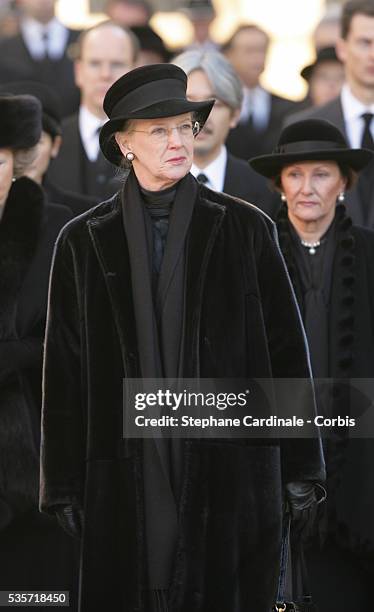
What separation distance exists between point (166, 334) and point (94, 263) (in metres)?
0.34

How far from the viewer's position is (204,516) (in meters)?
5.23

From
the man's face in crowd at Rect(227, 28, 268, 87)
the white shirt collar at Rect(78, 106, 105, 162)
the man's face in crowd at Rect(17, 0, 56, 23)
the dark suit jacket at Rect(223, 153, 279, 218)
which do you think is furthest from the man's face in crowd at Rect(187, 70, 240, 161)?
the man's face in crowd at Rect(17, 0, 56, 23)

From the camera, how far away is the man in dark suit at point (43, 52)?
33.6 ft

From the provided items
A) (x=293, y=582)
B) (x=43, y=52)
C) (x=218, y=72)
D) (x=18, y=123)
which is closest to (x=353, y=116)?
(x=218, y=72)

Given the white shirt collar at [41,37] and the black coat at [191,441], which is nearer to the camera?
the black coat at [191,441]

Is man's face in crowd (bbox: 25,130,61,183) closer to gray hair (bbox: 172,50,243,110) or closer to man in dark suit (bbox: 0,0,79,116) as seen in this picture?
gray hair (bbox: 172,50,243,110)

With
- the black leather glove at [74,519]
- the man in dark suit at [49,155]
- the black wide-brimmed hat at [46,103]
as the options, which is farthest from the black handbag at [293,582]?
the black wide-brimmed hat at [46,103]

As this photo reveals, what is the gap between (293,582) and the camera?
5.69 meters

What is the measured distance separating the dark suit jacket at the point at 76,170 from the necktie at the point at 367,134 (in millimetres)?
1253

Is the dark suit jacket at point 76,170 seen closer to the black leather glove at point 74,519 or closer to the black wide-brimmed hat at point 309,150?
the black wide-brimmed hat at point 309,150

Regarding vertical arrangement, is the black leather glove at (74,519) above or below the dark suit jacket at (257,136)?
below

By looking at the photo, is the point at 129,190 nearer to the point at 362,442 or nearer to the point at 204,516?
the point at 204,516

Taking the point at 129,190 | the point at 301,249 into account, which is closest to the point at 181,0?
the point at 301,249

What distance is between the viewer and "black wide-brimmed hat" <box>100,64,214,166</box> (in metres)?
5.33
